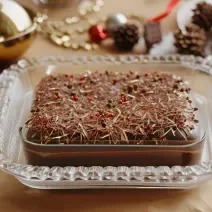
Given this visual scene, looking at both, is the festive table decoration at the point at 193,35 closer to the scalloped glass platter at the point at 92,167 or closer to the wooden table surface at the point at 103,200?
the scalloped glass platter at the point at 92,167

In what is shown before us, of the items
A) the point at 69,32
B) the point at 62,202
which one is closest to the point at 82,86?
the point at 62,202

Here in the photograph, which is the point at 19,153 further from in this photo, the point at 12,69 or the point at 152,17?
the point at 152,17

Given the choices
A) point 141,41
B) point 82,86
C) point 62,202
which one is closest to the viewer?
point 62,202

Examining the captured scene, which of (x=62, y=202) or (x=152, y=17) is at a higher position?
(x=152, y=17)

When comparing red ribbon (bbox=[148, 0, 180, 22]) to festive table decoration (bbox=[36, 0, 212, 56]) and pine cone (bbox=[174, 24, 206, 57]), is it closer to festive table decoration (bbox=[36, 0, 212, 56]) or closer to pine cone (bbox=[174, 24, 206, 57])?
festive table decoration (bbox=[36, 0, 212, 56])

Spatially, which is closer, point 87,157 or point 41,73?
point 87,157

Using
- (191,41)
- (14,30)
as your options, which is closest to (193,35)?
(191,41)
